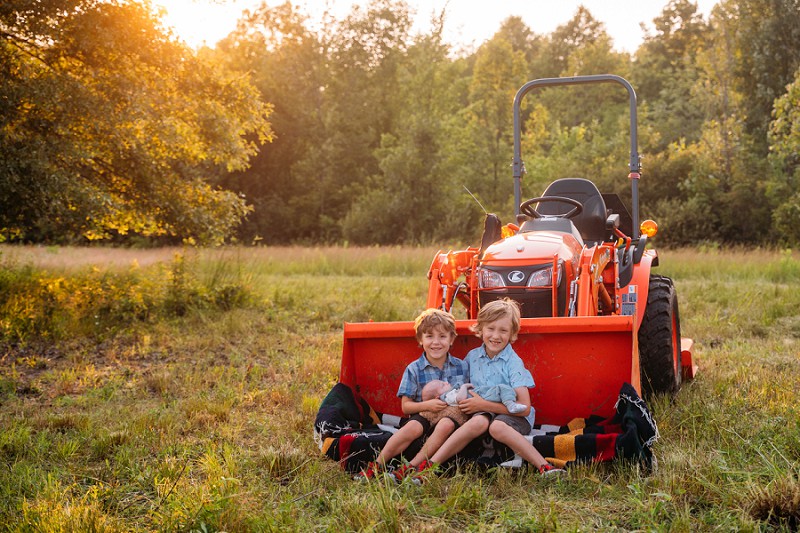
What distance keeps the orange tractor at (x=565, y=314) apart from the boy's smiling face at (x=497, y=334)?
0.64ft

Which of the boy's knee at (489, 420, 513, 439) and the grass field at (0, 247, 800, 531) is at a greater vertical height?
the boy's knee at (489, 420, 513, 439)

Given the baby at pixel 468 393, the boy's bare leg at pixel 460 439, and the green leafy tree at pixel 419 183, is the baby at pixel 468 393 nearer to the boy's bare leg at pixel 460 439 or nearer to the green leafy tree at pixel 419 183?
the boy's bare leg at pixel 460 439

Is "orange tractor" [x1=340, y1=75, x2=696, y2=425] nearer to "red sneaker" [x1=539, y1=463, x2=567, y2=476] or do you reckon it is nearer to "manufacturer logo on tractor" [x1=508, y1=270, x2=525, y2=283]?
"manufacturer logo on tractor" [x1=508, y1=270, x2=525, y2=283]

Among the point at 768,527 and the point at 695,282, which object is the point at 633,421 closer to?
the point at 768,527

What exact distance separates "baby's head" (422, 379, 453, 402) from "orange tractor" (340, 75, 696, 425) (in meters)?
0.34

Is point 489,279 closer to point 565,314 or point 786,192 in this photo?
point 565,314

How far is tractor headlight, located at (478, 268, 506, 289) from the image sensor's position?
15.6 ft

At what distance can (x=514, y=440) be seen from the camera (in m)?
3.77

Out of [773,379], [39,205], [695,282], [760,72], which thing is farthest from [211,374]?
[760,72]

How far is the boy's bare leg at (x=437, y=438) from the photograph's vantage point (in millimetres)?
3812

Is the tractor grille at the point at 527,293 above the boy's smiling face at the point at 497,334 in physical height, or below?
above

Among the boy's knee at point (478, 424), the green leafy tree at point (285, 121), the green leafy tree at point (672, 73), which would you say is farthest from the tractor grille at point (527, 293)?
the green leafy tree at point (285, 121)

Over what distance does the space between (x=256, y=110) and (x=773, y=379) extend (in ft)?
25.5

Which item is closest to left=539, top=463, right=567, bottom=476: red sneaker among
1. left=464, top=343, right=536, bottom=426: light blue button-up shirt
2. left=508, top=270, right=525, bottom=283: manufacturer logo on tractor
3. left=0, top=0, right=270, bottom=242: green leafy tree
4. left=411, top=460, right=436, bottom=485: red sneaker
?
left=464, top=343, right=536, bottom=426: light blue button-up shirt
